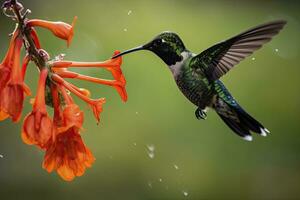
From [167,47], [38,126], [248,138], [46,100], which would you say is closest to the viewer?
[38,126]

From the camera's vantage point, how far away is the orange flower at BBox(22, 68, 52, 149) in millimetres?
2342

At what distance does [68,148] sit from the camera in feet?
8.20

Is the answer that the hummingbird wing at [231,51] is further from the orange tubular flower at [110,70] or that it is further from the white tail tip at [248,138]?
the orange tubular flower at [110,70]

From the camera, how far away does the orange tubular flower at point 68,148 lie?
96.3 inches

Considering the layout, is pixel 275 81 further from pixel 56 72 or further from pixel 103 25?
pixel 56 72

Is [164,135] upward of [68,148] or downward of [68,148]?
downward

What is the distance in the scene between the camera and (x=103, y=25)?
885cm

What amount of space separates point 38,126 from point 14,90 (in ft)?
0.51

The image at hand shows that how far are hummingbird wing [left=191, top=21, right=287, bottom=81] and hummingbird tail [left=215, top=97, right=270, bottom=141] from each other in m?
0.14

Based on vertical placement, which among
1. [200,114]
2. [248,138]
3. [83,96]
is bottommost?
[248,138]

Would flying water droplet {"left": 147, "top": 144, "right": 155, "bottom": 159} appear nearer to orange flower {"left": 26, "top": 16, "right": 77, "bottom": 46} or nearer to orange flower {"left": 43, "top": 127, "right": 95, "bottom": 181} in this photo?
orange flower {"left": 43, "top": 127, "right": 95, "bottom": 181}

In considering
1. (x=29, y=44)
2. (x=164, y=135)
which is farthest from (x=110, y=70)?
(x=164, y=135)

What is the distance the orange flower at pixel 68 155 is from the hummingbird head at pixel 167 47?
439mm

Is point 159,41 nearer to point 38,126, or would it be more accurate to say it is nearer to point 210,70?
point 210,70
